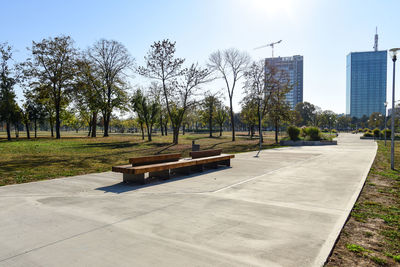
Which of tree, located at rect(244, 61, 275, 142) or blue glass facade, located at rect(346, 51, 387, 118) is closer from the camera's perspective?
tree, located at rect(244, 61, 275, 142)

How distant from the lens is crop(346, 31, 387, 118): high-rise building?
172375 mm

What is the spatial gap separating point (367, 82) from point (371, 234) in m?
207

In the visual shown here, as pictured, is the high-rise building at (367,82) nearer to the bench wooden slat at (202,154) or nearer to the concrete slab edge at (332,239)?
the bench wooden slat at (202,154)

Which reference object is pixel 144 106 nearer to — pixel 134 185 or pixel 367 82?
pixel 134 185

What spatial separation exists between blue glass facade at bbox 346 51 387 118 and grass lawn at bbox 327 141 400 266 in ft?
661

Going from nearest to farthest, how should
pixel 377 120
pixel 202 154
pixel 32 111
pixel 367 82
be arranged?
pixel 202 154 → pixel 32 111 → pixel 377 120 → pixel 367 82

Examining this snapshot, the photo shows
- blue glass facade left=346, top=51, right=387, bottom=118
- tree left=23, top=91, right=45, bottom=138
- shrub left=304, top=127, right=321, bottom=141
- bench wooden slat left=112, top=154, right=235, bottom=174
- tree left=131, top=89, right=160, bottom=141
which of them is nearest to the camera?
bench wooden slat left=112, top=154, right=235, bottom=174

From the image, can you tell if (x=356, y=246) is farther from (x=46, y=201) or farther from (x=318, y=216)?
(x=46, y=201)

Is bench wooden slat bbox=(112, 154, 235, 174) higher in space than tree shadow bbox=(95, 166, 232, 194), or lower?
higher

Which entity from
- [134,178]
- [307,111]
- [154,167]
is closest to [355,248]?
[154,167]

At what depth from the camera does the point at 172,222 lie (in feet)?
14.6

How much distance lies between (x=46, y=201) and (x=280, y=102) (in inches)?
1279

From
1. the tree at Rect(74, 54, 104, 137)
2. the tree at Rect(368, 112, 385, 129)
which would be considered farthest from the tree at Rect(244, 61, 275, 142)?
the tree at Rect(368, 112, 385, 129)

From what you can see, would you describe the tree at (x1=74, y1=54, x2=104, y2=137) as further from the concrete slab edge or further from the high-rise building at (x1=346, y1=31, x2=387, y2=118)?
the high-rise building at (x1=346, y1=31, x2=387, y2=118)
